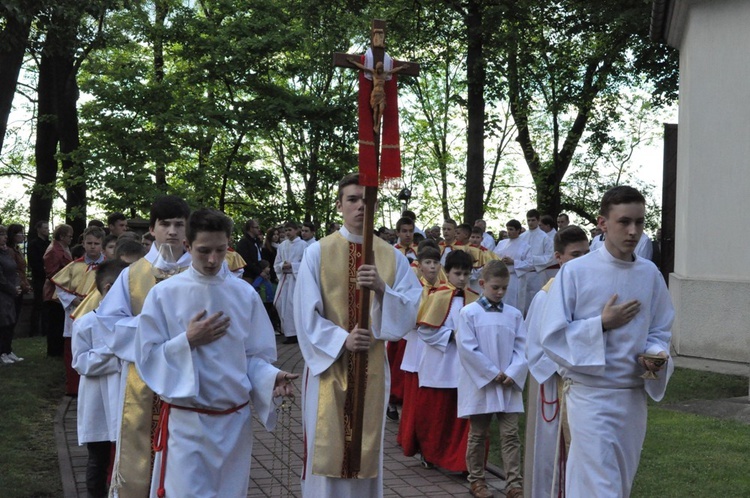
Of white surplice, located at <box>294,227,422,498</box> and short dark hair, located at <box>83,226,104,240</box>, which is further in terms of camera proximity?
short dark hair, located at <box>83,226,104,240</box>

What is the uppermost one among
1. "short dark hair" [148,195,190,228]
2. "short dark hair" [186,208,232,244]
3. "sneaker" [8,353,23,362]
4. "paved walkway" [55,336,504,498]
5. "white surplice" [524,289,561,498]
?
"short dark hair" [148,195,190,228]

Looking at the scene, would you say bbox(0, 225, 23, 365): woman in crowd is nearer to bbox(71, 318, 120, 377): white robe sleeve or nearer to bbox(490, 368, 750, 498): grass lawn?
bbox(490, 368, 750, 498): grass lawn

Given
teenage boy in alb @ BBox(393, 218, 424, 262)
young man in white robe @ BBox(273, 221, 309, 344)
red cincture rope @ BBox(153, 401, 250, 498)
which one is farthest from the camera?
young man in white robe @ BBox(273, 221, 309, 344)

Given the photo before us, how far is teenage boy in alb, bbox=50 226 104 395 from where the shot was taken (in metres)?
11.4

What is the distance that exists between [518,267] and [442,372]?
1048cm

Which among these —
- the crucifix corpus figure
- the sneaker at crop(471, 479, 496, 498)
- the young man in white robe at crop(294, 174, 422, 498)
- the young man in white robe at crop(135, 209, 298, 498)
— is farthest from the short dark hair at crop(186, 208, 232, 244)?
the sneaker at crop(471, 479, 496, 498)

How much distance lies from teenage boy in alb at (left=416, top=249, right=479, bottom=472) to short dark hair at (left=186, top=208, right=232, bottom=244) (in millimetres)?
4043

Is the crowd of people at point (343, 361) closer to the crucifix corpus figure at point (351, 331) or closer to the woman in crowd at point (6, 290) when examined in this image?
the crucifix corpus figure at point (351, 331)

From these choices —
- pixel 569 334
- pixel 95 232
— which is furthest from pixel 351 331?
pixel 95 232

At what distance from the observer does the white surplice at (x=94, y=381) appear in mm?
6922

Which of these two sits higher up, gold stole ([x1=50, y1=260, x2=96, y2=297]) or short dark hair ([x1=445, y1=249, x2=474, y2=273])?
short dark hair ([x1=445, y1=249, x2=474, y2=273])

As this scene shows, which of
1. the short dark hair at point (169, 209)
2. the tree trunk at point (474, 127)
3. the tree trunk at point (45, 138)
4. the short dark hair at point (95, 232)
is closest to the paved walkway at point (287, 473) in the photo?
the short dark hair at point (169, 209)

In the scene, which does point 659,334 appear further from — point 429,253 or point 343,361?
point 429,253

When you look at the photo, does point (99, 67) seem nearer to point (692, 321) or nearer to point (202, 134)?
point (202, 134)
